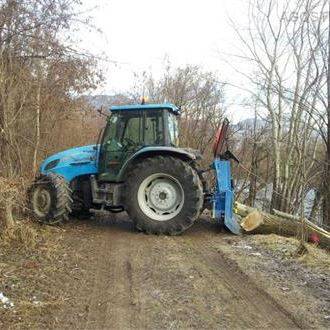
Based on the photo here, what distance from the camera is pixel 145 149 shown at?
9.38 m

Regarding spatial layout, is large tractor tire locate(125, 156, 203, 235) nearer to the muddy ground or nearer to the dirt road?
the muddy ground

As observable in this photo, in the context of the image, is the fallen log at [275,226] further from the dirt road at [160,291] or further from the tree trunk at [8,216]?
the tree trunk at [8,216]

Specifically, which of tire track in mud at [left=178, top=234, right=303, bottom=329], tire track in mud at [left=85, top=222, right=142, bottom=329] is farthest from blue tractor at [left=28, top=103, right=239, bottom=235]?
tire track in mud at [left=178, top=234, right=303, bottom=329]

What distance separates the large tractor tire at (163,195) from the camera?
924 centimetres

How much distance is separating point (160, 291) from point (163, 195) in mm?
3829

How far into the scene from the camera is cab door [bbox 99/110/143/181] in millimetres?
9844

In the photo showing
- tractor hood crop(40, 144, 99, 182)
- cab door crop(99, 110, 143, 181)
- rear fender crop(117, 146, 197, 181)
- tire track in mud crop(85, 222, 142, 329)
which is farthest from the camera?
tractor hood crop(40, 144, 99, 182)

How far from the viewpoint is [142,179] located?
30.8 ft

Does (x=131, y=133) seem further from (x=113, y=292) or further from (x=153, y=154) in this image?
(x=113, y=292)

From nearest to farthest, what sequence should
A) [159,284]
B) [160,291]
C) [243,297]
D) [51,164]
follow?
1. [243,297]
2. [160,291]
3. [159,284]
4. [51,164]

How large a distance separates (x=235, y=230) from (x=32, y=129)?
763 cm

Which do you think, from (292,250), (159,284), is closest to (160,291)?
(159,284)

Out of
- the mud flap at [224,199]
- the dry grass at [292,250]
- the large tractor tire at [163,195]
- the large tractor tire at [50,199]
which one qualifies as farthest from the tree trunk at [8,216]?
the dry grass at [292,250]

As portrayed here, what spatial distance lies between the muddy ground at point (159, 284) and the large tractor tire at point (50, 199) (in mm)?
627
